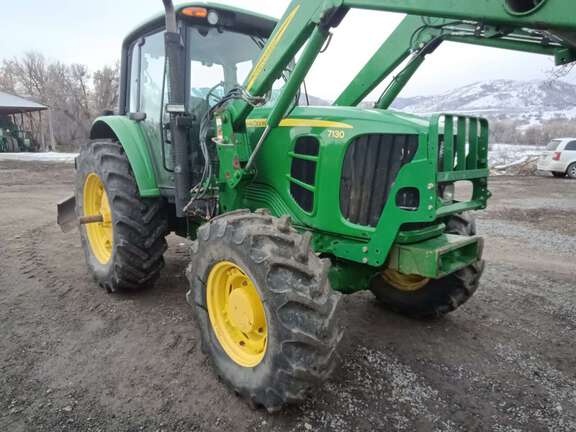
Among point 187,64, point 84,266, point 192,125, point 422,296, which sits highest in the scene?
point 187,64

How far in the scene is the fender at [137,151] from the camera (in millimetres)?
3564

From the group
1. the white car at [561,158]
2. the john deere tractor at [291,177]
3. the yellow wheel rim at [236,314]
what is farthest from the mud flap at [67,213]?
the white car at [561,158]

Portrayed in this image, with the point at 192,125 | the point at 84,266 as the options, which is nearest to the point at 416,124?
the point at 192,125

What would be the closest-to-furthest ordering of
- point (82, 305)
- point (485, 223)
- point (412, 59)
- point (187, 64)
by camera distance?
1. point (412, 59)
2. point (187, 64)
3. point (82, 305)
4. point (485, 223)

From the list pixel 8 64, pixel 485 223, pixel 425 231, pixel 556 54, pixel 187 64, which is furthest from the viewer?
pixel 8 64

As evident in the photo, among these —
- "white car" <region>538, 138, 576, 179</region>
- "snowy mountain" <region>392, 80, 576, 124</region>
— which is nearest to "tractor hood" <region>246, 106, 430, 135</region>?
"white car" <region>538, 138, 576, 179</region>

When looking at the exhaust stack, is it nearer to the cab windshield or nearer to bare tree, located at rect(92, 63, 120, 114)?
the cab windshield

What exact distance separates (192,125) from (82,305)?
188 cm

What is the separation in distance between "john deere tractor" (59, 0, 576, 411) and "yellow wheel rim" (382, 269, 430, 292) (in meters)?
0.01

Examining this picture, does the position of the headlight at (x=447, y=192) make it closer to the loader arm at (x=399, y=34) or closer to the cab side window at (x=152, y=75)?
the loader arm at (x=399, y=34)

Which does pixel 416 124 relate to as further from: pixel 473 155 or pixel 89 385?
pixel 89 385

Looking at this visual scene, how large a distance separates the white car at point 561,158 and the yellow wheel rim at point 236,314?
1509 centimetres

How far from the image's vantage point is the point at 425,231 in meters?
2.66

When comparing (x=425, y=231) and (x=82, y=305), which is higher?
(x=425, y=231)
